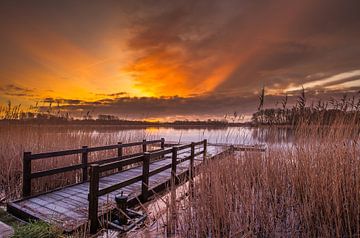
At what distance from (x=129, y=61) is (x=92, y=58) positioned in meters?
2.13

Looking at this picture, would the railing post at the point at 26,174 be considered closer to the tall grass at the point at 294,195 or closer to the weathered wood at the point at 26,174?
the weathered wood at the point at 26,174

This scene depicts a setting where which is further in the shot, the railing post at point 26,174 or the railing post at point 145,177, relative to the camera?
the railing post at point 145,177

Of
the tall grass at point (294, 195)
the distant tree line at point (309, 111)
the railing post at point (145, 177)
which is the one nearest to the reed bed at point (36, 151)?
the railing post at point (145, 177)

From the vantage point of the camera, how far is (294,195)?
3.91 meters

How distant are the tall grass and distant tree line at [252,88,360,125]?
27 cm

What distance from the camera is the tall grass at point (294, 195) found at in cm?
305

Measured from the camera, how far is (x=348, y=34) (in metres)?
8.34

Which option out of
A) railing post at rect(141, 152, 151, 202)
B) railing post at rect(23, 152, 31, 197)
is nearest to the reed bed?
railing post at rect(23, 152, 31, 197)

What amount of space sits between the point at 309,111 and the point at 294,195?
2.16 m

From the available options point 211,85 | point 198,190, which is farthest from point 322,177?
point 211,85

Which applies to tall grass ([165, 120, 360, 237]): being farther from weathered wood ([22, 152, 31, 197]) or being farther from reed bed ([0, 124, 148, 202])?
reed bed ([0, 124, 148, 202])

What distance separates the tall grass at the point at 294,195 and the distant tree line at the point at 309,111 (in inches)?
10.7

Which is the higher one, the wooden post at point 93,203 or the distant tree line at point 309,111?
the distant tree line at point 309,111

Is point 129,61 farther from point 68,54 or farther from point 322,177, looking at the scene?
point 322,177
